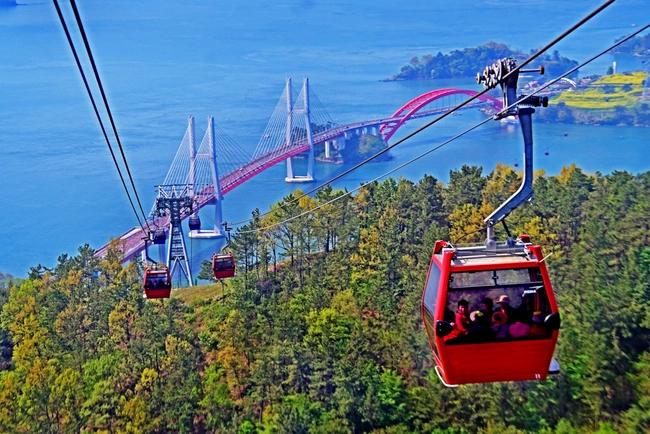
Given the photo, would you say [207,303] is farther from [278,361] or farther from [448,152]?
[448,152]

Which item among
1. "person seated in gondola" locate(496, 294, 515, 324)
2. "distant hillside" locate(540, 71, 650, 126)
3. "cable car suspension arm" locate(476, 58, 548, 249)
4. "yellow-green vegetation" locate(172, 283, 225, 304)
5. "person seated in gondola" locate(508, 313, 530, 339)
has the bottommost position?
"yellow-green vegetation" locate(172, 283, 225, 304)

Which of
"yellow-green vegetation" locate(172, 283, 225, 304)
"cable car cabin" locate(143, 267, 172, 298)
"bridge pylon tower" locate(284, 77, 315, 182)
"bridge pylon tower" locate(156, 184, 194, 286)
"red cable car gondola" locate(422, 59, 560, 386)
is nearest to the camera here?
"red cable car gondola" locate(422, 59, 560, 386)

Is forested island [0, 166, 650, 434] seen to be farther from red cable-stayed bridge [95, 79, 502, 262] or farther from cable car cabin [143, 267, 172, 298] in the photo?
red cable-stayed bridge [95, 79, 502, 262]

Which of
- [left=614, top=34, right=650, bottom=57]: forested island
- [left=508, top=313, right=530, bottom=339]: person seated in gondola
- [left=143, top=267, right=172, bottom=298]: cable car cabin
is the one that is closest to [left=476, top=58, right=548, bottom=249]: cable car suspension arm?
[left=508, top=313, right=530, bottom=339]: person seated in gondola

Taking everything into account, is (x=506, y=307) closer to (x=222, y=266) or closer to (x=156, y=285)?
(x=156, y=285)

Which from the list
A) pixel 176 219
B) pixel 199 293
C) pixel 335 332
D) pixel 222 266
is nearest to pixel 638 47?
pixel 176 219

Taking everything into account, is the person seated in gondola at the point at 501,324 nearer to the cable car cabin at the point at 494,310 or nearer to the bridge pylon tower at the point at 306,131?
the cable car cabin at the point at 494,310

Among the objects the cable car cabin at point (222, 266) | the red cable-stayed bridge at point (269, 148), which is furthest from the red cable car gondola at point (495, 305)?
the red cable-stayed bridge at point (269, 148)

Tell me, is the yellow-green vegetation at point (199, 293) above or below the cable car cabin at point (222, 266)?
below
